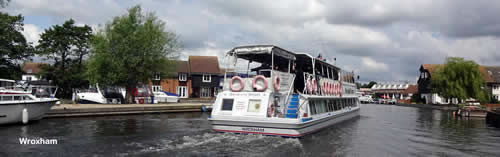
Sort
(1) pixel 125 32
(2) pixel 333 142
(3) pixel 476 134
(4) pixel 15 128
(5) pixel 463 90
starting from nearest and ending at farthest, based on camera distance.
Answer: (2) pixel 333 142, (4) pixel 15 128, (3) pixel 476 134, (1) pixel 125 32, (5) pixel 463 90

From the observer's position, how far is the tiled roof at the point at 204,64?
6106 centimetres

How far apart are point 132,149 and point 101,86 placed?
27388 millimetres

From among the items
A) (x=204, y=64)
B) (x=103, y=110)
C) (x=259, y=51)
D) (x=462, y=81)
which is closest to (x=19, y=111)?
(x=103, y=110)

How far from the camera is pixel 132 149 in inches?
537

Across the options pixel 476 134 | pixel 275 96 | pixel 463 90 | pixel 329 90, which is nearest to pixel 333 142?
pixel 275 96

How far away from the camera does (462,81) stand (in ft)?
173

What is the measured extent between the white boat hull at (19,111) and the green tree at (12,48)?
1511cm

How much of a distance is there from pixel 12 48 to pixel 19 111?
58.5 feet

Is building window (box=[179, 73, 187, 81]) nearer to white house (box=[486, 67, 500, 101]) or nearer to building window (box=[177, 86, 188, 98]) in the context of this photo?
building window (box=[177, 86, 188, 98])

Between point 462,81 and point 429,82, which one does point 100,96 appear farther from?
point 429,82

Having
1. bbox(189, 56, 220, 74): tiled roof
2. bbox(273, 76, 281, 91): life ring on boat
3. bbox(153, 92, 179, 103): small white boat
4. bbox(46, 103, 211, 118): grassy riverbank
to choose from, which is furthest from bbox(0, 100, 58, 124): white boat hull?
bbox(189, 56, 220, 74): tiled roof

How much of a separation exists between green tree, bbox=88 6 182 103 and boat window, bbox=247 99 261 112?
2445cm

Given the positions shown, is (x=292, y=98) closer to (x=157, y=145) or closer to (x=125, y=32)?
(x=157, y=145)

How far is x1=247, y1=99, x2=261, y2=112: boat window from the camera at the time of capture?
16.0 meters
